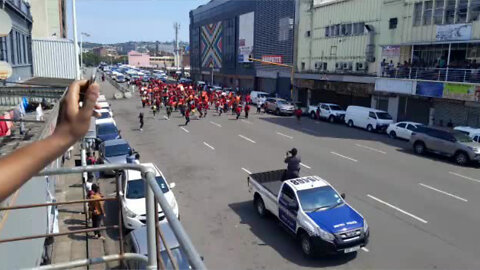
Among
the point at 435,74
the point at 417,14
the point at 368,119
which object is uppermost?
the point at 417,14

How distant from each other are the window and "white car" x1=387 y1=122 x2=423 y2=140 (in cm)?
→ 870

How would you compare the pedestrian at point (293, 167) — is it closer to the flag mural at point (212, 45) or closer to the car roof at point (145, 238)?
the car roof at point (145, 238)

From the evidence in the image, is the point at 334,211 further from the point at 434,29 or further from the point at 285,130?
the point at 434,29

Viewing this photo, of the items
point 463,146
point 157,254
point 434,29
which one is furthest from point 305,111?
point 157,254

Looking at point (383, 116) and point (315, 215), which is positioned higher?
point (383, 116)

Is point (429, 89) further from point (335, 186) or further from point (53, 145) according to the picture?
point (53, 145)

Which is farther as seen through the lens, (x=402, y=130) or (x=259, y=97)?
(x=259, y=97)

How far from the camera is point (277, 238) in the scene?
1063 centimetres

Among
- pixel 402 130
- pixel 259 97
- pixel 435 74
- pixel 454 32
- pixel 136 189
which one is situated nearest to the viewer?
pixel 136 189

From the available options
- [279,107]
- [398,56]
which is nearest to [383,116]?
[398,56]

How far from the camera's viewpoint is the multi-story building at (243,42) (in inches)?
1966

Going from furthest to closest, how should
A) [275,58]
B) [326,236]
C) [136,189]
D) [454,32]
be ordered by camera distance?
1. [275,58]
2. [454,32]
3. [136,189]
4. [326,236]

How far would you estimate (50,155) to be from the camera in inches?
57.7

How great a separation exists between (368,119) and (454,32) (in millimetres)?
7983
